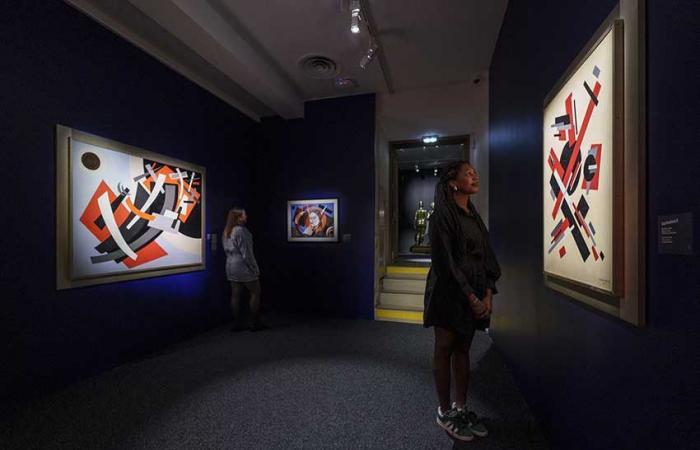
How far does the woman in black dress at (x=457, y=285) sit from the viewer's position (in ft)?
5.35

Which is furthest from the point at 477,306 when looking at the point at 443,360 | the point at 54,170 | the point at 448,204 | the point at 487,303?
the point at 54,170

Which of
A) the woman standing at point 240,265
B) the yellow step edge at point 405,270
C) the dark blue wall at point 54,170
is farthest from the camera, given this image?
the yellow step edge at point 405,270

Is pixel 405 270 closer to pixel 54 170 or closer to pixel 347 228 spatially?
pixel 347 228

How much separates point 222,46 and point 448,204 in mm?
2964

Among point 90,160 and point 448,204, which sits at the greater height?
point 90,160

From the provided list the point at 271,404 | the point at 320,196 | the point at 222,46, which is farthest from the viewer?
the point at 320,196

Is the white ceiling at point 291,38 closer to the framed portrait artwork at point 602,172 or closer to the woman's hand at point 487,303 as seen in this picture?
the framed portrait artwork at point 602,172

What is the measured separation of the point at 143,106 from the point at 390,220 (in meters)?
4.21

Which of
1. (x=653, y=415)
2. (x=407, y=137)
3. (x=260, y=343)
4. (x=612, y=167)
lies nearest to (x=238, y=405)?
(x=260, y=343)

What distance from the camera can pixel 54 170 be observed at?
2297 mm

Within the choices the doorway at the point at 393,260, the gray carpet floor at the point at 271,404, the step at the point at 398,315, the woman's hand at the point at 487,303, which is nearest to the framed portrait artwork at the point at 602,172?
the woman's hand at the point at 487,303

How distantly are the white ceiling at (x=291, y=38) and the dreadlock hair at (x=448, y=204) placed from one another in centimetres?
203

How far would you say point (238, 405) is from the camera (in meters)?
2.11

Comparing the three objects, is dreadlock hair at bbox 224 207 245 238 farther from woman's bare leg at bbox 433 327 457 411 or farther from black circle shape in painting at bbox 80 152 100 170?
woman's bare leg at bbox 433 327 457 411
